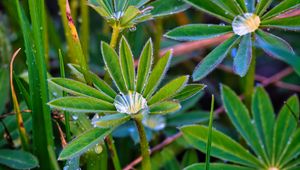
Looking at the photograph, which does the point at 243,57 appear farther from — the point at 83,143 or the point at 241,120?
the point at 83,143

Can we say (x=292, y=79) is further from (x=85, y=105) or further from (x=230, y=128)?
(x=85, y=105)

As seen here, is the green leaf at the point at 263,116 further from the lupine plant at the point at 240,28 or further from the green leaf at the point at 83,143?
the green leaf at the point at 83,143

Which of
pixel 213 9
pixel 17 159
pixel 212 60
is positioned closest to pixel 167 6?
pixel 213 9

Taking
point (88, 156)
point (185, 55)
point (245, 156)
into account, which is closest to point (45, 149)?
point (88, 156)

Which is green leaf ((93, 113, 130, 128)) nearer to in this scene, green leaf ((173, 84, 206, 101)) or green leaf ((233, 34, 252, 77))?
green leaf ((173, 84, 206, 101))

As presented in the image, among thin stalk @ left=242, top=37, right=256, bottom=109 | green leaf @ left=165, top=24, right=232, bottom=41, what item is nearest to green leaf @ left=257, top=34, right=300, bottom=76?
green leaf @ left=165, top=24, right=232, bottom=41

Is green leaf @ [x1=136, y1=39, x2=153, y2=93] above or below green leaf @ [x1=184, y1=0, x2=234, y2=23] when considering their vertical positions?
below
